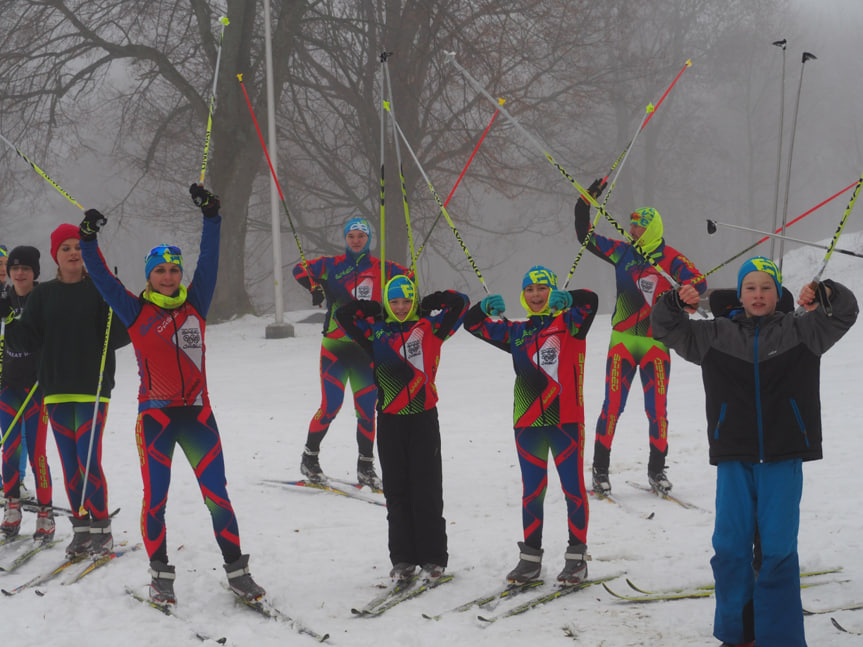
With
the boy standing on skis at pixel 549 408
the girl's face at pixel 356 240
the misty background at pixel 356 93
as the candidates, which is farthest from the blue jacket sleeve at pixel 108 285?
the misty background at pixel 356 93

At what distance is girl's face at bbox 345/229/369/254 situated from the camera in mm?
6957

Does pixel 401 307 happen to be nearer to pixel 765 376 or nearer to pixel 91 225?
pixel 91 225

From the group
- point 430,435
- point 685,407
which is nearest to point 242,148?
point 685,407

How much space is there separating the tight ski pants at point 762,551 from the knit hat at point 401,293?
202 cm

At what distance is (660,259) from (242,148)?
13948mm

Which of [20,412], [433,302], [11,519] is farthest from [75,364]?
[433,302]

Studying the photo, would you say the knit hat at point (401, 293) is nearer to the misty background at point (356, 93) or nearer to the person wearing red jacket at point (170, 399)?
the person wearing red jacket at point (170, 399)

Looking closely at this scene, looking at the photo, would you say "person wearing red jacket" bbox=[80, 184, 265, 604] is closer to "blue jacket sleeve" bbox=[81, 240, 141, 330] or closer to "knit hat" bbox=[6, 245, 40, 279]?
"blue jacket sleeve" bbox=[81, 240, 141, 330]

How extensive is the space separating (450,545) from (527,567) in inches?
36.2

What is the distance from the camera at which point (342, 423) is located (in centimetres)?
973

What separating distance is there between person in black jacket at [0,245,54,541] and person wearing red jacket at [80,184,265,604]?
1.60 m

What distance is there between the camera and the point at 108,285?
4344 millimetres

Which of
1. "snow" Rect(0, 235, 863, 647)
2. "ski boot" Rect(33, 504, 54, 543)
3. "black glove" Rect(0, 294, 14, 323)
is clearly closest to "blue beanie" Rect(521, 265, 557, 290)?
"snow" Rect(0, 235, 863, 647)

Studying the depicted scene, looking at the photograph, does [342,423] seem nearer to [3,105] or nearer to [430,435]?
[430,435]
